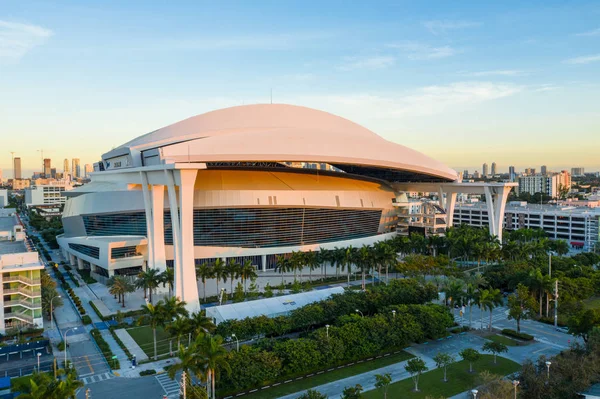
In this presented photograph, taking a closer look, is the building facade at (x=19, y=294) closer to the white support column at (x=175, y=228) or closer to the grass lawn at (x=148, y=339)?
the grass lawn at (x=148, y=339)

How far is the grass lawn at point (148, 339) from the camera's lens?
3631 centimetres

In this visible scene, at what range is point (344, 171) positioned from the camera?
251 feet

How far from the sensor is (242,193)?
6012 cm


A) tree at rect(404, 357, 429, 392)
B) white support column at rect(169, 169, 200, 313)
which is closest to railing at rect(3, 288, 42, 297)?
white support column at rect(169, 169, 200, 313)

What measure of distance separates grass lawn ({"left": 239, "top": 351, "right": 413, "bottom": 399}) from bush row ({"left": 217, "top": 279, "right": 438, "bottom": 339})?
527 centimetres

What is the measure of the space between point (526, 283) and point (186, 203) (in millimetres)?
33516

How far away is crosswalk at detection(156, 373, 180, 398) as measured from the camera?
1135 inches

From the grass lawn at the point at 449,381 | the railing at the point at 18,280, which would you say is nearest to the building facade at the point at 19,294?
the railing at the point at 18,280

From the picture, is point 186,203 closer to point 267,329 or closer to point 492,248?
point 267,329

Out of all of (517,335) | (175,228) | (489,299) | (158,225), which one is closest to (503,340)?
(517,335)

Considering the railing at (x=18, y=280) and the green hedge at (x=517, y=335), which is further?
the railing at (x=18, y=280)

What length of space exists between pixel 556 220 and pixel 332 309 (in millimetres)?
69635

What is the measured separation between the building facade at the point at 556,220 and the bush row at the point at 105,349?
7365 cm

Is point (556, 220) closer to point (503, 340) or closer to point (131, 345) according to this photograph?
point (503, 340)
